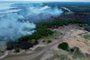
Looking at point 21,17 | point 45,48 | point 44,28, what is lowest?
point 45,48

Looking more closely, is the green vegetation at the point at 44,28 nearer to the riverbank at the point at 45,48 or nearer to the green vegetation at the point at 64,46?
the riverbank at the point at 45,48

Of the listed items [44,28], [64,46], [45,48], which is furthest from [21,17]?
[64,46]

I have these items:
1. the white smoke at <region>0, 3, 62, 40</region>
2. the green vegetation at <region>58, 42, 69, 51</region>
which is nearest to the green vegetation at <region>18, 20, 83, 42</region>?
the white smoke at <region>0, 3, 62, 40</region>

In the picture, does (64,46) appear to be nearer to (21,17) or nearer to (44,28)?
(44,28)

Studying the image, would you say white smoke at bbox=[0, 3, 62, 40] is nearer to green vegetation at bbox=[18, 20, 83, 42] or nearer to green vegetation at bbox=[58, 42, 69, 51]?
green vegetation at bbox=[18, 20, 83, 42]

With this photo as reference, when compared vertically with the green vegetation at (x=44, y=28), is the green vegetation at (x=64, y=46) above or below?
below

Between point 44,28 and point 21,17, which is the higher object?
point 21,17

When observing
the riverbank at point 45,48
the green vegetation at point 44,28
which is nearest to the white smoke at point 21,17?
the green vegetation at point 44,28

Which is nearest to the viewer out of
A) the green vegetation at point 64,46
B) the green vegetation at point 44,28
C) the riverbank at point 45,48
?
the riverbank at point 45,48

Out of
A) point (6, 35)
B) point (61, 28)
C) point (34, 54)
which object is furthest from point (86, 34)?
point (6, 35)
